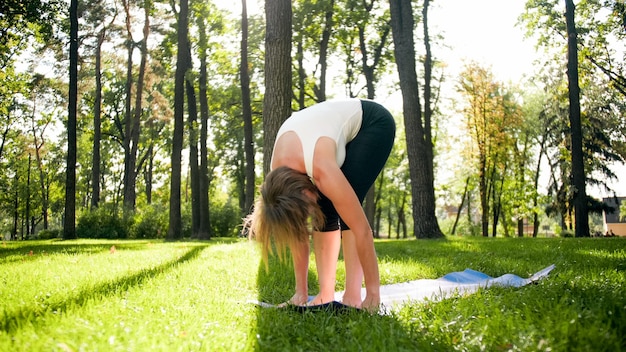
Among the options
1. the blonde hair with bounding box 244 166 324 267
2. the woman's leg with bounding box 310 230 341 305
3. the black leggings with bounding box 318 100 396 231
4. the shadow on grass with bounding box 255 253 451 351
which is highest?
the black leggings with bounding box 318 100 396 231

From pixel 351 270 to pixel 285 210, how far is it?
84 centimetres

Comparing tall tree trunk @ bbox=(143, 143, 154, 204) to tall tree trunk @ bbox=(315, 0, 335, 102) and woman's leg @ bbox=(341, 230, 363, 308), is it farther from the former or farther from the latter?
woman's leg @ bbox=(341, 230, 363, 308)

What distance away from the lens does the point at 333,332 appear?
2459 millimetres

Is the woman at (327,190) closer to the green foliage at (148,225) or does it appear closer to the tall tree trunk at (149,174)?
the green foliage at (148,225)

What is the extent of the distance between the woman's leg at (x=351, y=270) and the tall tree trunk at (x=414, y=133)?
8.46 meters

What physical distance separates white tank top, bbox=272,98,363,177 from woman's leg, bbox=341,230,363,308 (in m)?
0.61

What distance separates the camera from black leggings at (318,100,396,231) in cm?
334

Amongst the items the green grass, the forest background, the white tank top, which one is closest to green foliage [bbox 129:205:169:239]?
the forest background

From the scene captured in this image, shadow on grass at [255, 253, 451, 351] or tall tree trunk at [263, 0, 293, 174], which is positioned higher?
tall tree trunk at [263, 0, 293, 174]

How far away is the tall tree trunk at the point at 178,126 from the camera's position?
15484mm

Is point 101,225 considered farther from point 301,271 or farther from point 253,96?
point 301,271

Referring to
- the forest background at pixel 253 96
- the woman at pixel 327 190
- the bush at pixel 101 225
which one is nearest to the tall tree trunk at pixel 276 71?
the forest background at pixel 253 96

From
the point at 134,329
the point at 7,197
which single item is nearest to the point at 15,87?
the point at 7,197

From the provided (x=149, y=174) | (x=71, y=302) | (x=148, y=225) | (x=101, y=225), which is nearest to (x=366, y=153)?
(x=71, y=302)
